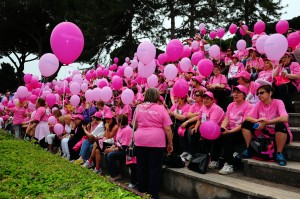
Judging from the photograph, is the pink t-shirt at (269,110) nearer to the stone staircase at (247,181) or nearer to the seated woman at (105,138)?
the stone staircase at (247,181)

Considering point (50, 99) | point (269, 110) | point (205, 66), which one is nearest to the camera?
point (269, 110)

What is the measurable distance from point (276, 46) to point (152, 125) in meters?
2.47

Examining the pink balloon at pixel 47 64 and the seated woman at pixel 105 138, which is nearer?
the seated woman at pixel 105 138

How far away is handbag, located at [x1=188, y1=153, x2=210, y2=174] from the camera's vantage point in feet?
15.4

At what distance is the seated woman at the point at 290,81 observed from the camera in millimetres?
5648

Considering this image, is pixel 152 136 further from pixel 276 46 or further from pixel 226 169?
pixel 276 46

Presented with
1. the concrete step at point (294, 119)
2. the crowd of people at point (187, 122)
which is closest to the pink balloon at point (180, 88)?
the crowd of people at point (187, 122)

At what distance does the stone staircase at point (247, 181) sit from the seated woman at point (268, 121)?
0.70 ft

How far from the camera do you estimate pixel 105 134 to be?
6.96m

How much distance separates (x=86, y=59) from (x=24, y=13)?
429 inches

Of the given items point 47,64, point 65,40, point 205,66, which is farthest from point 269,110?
point 47,64

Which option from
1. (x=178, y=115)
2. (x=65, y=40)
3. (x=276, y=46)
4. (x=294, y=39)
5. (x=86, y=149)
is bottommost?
(x=86, y=149)

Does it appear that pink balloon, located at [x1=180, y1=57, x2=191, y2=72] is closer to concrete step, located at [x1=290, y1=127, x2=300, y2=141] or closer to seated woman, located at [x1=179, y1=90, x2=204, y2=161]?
seated woman, located at [x1=179, y1=90, x2=204, y2=161]

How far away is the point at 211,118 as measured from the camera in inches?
210
